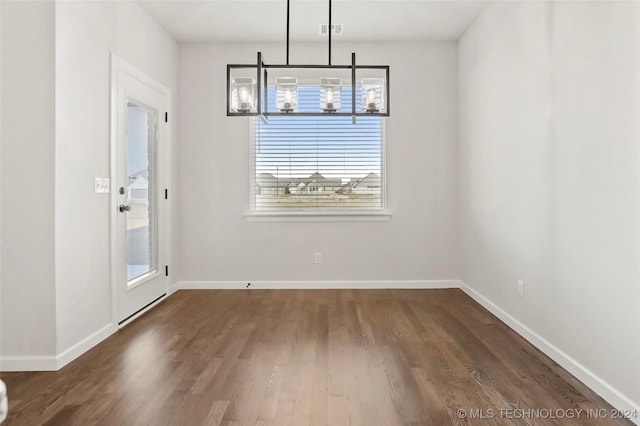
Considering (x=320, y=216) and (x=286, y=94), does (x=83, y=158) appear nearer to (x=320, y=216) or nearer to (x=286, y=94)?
(x=286, y=94)

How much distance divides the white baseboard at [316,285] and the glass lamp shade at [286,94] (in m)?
2.75

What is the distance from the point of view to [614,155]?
6.86ft

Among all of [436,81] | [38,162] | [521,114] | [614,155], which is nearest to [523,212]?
[521,114]

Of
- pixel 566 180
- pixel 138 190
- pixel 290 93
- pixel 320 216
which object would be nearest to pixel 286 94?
pixel 290 93

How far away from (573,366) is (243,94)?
2.57m

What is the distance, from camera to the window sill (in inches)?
185

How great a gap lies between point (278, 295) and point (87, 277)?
2.00 meters

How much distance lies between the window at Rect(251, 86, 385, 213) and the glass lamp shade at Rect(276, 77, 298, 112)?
2377mm

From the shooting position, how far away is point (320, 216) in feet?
15.5

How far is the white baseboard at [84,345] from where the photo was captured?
8.48 ft

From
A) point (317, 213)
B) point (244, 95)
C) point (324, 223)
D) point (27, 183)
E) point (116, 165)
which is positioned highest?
point (244, 95)

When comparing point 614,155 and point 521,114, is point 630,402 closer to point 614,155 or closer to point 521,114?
point 614,155

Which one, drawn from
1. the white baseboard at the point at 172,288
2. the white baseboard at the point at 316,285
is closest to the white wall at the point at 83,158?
the white baseboard at the point at 172,288

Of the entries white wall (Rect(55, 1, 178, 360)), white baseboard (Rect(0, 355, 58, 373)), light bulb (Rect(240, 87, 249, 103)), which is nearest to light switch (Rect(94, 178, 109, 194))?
white wall (Rect(55, 1, 178, 360))
